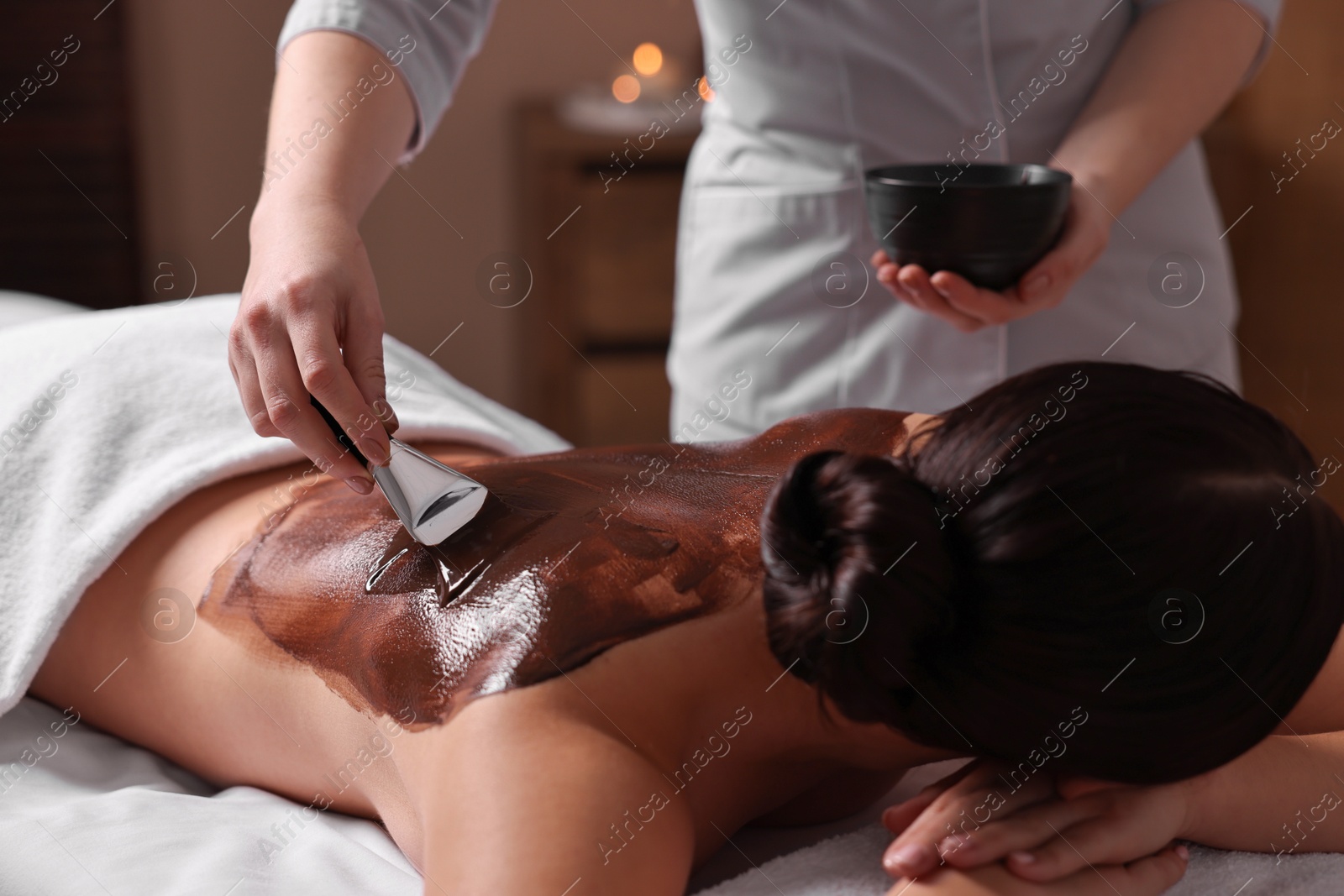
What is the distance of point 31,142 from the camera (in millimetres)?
2605

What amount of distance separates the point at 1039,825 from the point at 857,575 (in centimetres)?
23

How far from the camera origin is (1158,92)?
1.11 m

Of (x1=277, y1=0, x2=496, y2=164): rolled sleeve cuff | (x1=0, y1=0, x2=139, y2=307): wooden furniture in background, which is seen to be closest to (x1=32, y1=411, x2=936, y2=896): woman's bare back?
(x1=277, y1=0, x2=496, y2=164): rolled sleeve cuff

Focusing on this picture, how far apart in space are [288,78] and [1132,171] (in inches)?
30.5

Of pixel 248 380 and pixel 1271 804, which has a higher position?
pixel 248 380

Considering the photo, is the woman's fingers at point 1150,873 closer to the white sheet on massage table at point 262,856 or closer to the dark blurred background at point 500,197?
the white sheet on massage table at point 262,856

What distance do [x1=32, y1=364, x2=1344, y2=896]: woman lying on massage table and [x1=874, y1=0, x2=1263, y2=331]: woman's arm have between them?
9.6 inches

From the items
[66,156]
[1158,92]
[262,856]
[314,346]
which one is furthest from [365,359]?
[66,156]

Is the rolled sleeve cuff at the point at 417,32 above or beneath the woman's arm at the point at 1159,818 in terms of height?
above

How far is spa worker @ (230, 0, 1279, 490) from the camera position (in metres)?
1.07

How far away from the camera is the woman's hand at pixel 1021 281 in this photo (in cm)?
97

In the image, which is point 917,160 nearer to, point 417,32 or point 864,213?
point 864,213

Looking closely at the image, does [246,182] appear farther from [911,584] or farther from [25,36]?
[911,584]

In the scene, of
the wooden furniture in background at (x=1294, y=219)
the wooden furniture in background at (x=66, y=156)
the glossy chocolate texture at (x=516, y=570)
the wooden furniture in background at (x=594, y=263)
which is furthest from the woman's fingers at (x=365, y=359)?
the wooden furniture in background at (x=66, y=156)
